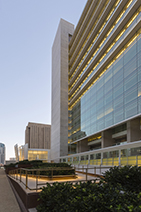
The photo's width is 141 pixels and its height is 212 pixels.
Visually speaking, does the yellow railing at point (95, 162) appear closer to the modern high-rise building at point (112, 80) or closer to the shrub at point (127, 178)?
the modern high-rise building at point (112, 80)

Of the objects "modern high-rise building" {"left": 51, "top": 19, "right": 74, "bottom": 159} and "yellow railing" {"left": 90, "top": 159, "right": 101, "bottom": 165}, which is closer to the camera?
"yellow railing" {"left": 90, "top": 159, "right": 101, "bottom": 165}

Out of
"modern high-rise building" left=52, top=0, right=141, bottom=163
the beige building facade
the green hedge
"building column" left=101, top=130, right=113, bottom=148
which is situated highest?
"modern high-rise building" left=52, top=0, right=141, bottom=163

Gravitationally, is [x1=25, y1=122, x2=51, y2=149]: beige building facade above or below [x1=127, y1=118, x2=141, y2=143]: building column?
below

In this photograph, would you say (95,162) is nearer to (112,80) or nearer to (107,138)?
(107,138)

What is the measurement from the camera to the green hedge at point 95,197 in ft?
10.6

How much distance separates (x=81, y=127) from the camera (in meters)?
43.2

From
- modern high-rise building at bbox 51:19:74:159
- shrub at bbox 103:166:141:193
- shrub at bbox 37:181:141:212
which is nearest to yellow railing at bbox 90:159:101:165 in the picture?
shrub at bbox 103:166:141:193

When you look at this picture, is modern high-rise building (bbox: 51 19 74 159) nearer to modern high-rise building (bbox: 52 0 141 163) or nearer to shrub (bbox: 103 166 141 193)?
modern high-rise building (bbox: 52 0 141 163)

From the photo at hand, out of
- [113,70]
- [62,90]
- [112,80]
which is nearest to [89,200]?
[112,80]

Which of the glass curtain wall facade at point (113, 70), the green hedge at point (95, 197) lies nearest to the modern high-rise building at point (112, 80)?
the glass curtain wall facade at point (113, 70)

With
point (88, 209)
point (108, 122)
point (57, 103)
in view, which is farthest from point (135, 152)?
point (57, 103)

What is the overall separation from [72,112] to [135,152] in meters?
36.5

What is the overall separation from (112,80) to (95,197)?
2708 cm

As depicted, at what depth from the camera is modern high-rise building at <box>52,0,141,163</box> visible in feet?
78.1
